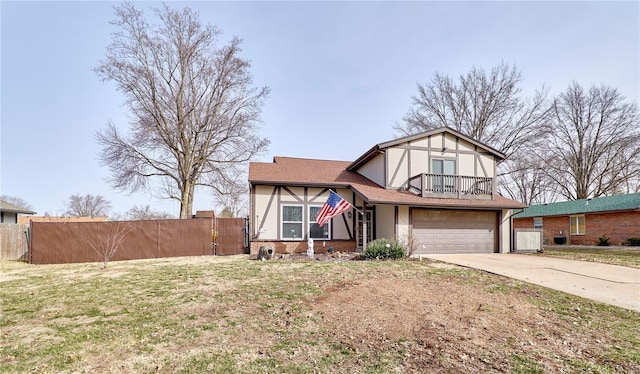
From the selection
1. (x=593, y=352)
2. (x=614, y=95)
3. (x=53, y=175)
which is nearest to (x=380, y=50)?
(x=593, y=352)

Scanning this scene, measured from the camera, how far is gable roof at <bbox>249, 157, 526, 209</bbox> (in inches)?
559

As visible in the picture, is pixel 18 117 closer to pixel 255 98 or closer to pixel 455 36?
pixel 255 98

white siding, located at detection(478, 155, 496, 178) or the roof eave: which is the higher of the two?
white siding, located at detection(478, 155, 496, 178)

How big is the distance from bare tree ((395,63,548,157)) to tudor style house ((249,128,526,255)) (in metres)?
12.0

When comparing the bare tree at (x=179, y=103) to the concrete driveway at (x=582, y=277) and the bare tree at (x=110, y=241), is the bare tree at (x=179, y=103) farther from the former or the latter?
the concrete driveway at (x=582, y=277)

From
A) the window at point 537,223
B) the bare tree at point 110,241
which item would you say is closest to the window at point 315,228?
the bare tree at point 110,241

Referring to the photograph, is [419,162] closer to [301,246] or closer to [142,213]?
[301,246]

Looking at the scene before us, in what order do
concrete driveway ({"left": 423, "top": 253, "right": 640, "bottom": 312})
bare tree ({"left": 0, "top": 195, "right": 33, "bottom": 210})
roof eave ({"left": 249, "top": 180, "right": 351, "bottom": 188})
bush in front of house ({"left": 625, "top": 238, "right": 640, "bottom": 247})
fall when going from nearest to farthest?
concrete driveway ({"left": 423, "top": 253, "right": 640, "bottom": 312}) → roof eave ({"left": 249, "top": 180, "right": 351, "bottom": 188}) → bush in front of house ({"left": 625, "top": 238, "right": 640, "bottom": 247}) → bare tree ({"left": 0, "top": 195, "right": 33, "bottom": 210})

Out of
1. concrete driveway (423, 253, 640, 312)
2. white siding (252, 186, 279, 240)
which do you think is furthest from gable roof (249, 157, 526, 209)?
concrete driveway (423, 253, 640, 312)

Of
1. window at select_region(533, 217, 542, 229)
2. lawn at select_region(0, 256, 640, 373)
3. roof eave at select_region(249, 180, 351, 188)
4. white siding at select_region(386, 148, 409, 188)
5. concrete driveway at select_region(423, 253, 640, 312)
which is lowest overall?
concrete driveway at select_region(423, 253, 640, 312)

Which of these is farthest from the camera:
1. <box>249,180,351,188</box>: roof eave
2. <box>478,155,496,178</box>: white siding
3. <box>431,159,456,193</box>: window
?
<box>478,155,496,178</box>: white siding

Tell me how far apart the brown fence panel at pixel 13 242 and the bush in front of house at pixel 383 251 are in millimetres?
15339

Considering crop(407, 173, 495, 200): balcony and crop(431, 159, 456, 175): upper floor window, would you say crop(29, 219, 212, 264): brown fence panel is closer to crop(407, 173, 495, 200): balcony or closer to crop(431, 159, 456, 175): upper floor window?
crop(407, 173, 495, 200): balcony

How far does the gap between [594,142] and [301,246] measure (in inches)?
1212
